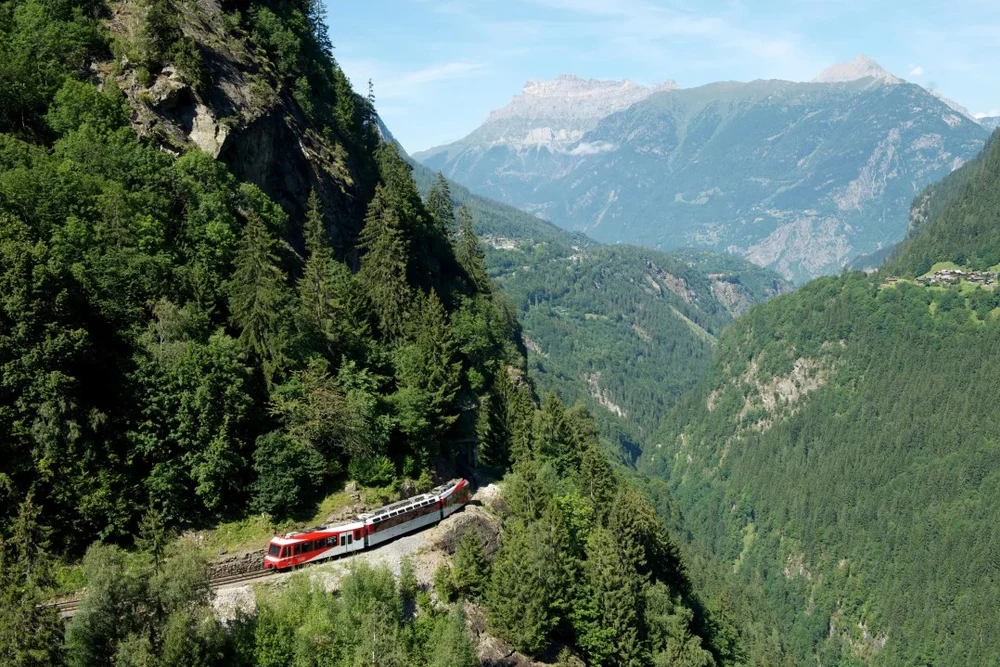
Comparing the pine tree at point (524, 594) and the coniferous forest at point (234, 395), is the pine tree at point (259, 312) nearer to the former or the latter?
the coniferous forest at point (234, 395)

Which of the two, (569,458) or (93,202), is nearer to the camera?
(93,202)

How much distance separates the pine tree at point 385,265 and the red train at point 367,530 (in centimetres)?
2090

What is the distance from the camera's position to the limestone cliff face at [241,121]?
6462 centimetres

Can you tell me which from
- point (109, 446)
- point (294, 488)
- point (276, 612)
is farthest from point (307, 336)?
point (276, 612)

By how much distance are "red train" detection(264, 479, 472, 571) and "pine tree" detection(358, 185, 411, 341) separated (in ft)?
68.6

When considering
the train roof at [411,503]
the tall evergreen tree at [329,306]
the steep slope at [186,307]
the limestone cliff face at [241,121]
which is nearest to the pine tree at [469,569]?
the train roof at [411,503]

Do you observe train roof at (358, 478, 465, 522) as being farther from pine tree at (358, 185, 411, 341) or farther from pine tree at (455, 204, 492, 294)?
pine tree at (455, 204, 492, 294)

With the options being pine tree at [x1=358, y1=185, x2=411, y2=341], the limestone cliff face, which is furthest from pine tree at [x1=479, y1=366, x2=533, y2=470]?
the limestone cliff face

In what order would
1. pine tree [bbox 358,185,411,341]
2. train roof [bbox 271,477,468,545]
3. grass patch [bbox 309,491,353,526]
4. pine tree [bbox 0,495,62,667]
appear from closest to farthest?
pine tree [bbox 0,495,62,667] < train roof [bbox 271,477,468,545] < grass patch [bbox 309,491,353,526] < pine tree [bbox 358,185,411,341]

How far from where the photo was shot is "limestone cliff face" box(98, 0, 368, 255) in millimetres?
64625

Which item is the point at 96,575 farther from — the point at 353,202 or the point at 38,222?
the point at 353,202

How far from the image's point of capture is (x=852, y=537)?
194500mm

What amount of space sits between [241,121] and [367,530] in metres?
42.2

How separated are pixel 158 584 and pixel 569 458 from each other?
4875cm
